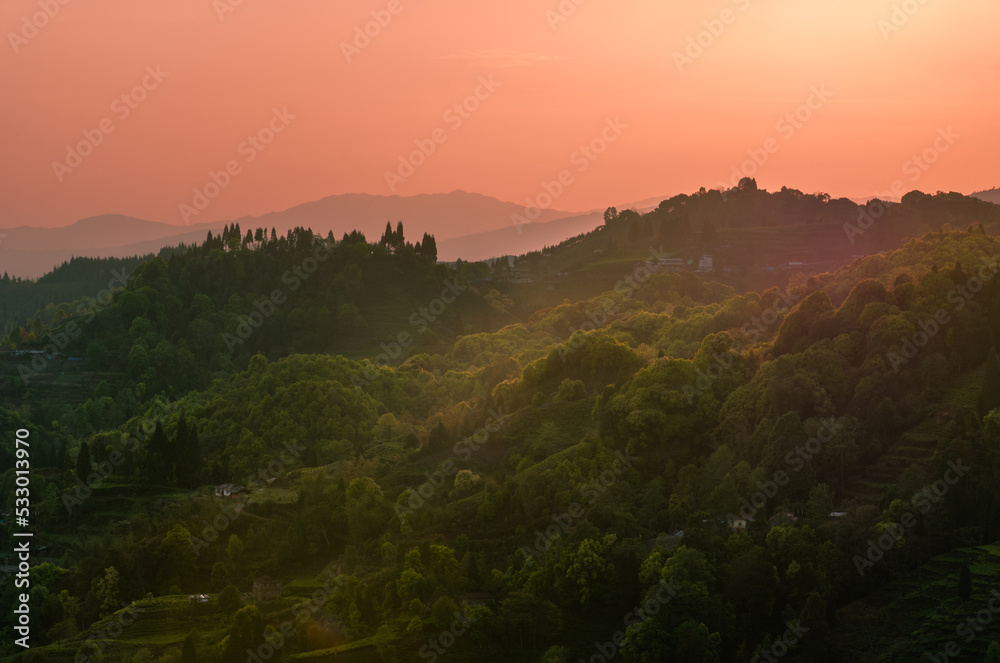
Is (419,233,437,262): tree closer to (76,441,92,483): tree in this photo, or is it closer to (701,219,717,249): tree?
(701,219,717,249): tree

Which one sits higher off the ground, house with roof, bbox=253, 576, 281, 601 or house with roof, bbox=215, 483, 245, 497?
house with roof, bbox=215, 483, 245, 497

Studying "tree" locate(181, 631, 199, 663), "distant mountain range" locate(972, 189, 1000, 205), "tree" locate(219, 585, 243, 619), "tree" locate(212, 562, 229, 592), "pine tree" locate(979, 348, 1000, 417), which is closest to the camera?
"tree" locate(181, 631, 199, 663)

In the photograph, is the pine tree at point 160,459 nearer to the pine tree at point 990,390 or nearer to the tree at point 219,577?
the tree at point 219,577

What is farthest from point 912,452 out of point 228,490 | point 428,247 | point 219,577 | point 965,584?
point 428,247

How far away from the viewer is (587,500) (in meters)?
40.8

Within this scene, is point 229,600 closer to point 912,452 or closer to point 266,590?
point 266,590

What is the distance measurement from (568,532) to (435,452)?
14.8 meters

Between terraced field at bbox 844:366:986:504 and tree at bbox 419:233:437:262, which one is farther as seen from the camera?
tree at bbox 419:233:437:262

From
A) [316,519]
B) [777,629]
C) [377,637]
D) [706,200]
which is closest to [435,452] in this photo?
[316,519]

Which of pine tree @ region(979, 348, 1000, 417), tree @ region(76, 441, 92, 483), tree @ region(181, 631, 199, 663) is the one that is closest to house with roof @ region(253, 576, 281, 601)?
tree @ region(181, 631, 199, 663)

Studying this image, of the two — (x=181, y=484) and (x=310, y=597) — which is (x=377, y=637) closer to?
(x=310, y=597)

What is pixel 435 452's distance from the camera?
173ft

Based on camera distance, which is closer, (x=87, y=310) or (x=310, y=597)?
(x=310, y=597)

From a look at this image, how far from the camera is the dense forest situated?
32.8 m
